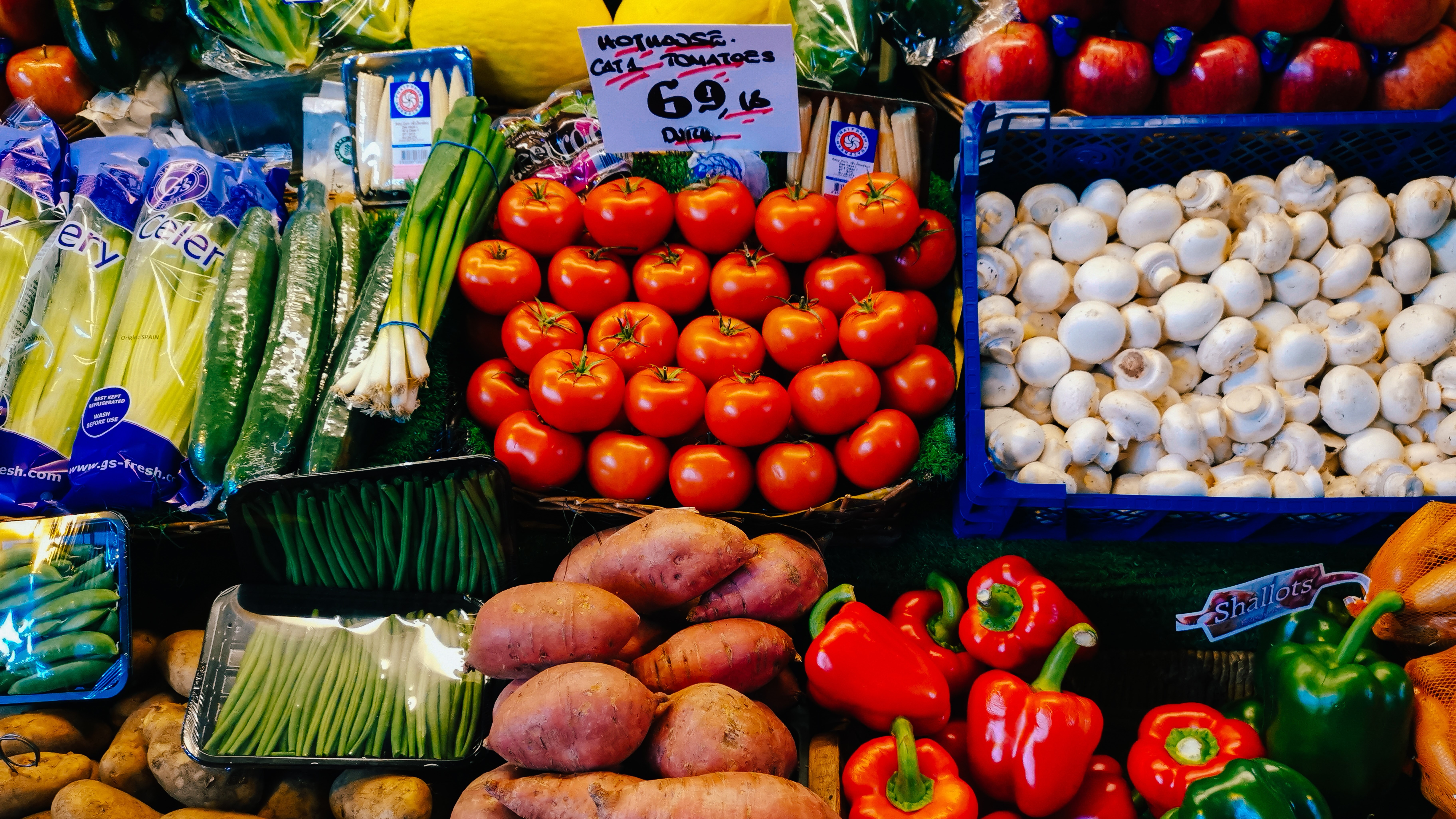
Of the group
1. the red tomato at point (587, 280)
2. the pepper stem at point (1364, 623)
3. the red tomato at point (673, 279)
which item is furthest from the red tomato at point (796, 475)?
the pepper stem at point (1364, 623)

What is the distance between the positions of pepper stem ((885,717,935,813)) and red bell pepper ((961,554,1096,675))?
0.99ft

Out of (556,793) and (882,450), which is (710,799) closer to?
→ (556,793)

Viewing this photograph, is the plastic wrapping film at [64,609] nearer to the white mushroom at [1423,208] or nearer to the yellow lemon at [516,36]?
the yellow lemon at [516,36]

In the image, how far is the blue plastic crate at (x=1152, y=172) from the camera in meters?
1.66

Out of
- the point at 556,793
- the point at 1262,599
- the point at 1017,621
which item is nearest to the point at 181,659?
the point at 556,793

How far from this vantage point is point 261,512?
1646 millimetres

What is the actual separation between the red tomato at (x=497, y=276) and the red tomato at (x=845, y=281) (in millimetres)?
675

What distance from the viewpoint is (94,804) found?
56.9 inches

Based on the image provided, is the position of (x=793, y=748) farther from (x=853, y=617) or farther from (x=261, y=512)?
(x=261, y=512)

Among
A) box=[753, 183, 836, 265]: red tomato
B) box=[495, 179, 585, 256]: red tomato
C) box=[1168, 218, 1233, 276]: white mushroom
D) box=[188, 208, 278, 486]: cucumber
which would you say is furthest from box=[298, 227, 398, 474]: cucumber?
box=[1168, 218, 1233, 276]: white mushroom

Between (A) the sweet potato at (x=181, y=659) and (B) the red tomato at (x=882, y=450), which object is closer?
(A) the sweet potato at (x=181, y=659)

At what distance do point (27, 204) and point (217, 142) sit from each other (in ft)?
1.80

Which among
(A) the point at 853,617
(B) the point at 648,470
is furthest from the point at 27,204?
(A) the point at 853,617

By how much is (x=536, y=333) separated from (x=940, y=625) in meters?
1.08
